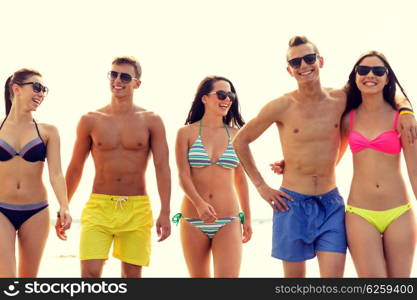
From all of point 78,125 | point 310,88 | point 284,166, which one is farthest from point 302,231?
point 78,125

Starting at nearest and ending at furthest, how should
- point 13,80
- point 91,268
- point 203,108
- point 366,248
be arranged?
point 366,248
point 91,268
point 13,80
point 203,108

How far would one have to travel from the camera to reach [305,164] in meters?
8.19

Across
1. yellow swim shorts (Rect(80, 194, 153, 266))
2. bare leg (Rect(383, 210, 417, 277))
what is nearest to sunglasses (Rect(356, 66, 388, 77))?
bare leg (Rect(383, 210, 417, 277))

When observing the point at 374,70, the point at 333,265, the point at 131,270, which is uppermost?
the point at 374,70

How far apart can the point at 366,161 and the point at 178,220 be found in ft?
8.88

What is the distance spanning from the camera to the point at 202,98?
9.70 meters

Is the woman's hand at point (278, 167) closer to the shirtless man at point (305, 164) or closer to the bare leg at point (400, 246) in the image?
the shirtless man at point (305, 164)

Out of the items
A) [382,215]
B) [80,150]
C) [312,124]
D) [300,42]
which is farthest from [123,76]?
[382,215]

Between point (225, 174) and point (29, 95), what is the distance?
2.58 metres

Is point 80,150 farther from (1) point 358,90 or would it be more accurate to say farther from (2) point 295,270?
(1) point 358,90

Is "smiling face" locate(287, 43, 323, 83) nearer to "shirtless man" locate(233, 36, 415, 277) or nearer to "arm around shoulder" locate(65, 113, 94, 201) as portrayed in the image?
"shirtless man" locate(233, 36, 415, 277)

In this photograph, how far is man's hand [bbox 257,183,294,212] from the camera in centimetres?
818

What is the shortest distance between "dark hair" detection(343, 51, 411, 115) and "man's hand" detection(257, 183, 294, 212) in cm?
114

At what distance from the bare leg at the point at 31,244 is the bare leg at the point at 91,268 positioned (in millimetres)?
533
